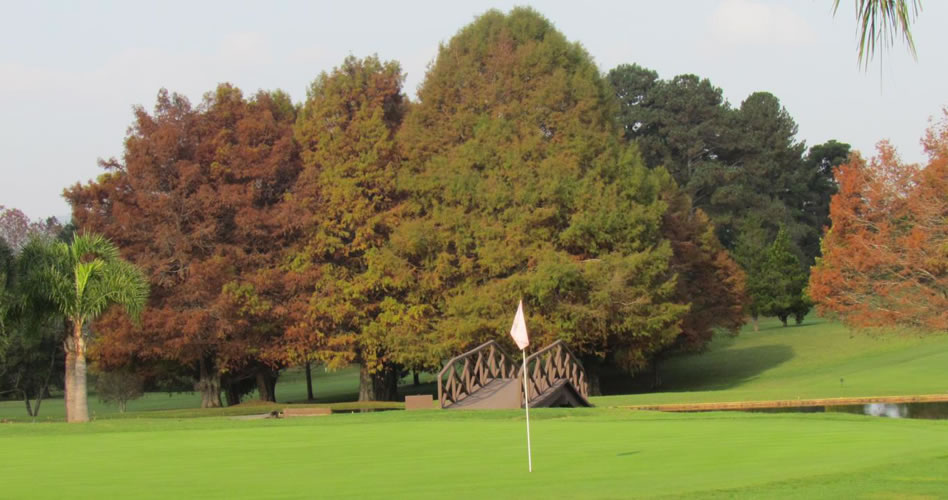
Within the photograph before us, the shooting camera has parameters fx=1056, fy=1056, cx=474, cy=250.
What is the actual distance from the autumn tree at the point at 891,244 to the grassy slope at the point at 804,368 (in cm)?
242

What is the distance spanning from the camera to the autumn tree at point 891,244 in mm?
36250

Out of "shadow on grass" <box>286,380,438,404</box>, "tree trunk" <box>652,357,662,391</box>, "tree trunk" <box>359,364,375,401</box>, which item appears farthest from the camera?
"shadow on grass" <box>286,380,438,404</box>

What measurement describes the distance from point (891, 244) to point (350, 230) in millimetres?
19921

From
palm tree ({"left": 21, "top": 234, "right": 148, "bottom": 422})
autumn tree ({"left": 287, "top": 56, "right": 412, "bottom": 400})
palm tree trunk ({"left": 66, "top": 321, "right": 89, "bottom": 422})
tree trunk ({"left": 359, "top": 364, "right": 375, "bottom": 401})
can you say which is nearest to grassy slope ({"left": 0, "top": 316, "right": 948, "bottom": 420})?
palm tree trunk ({"left": 66, "top": 321, "right": 89, "bottom": 422})

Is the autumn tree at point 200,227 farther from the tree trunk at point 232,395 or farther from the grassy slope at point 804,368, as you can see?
the grassy slope at point 804,368

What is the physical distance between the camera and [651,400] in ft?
105

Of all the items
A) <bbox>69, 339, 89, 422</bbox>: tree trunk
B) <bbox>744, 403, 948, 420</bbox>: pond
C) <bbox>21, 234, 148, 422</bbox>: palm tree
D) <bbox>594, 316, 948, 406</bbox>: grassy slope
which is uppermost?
<bbox>21, 234, 148, 422</bbox>: palm tree

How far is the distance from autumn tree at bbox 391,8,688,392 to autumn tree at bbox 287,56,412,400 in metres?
1.07

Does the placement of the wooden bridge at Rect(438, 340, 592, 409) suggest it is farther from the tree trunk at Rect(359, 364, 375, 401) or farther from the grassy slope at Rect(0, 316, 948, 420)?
the tree trunk at Rect(359, 364, 375, 401)

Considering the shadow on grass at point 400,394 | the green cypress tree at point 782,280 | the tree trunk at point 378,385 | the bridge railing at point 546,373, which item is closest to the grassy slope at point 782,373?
the shadow on grass at point 400,394

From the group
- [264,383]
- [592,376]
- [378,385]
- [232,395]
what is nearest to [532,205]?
[592,376]

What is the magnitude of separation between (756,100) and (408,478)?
8271 cm

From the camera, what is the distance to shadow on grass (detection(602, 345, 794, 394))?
49062 mm

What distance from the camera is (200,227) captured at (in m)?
37.8
